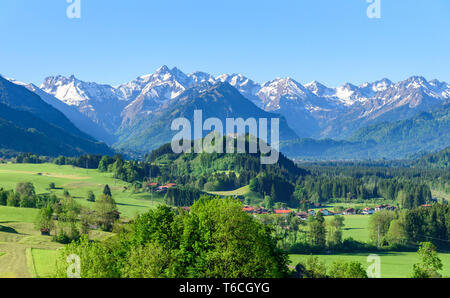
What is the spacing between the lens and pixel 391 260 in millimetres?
108938

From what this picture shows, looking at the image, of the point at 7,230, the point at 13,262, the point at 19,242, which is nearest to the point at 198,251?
the point at 13,262

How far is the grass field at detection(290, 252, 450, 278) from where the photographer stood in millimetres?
93569

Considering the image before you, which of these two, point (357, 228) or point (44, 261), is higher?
point (44, 261)

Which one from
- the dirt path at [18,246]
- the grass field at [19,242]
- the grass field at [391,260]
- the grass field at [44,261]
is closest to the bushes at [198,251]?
the grass field at [44,261]

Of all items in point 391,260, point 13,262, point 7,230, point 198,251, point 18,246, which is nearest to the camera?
point 198,251

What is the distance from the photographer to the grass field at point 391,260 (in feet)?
307

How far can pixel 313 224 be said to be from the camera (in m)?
126

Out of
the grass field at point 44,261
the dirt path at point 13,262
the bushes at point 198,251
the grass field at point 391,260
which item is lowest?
the grass field at point 391,260

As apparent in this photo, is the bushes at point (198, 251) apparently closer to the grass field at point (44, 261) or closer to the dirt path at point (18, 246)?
the grass field at point (44, 261)

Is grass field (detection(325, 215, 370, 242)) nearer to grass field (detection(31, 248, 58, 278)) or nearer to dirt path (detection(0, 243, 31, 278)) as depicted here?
grass field (detection(31, 248, 58, 278))

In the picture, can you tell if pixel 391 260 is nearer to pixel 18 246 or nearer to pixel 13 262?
pixel 13 262
